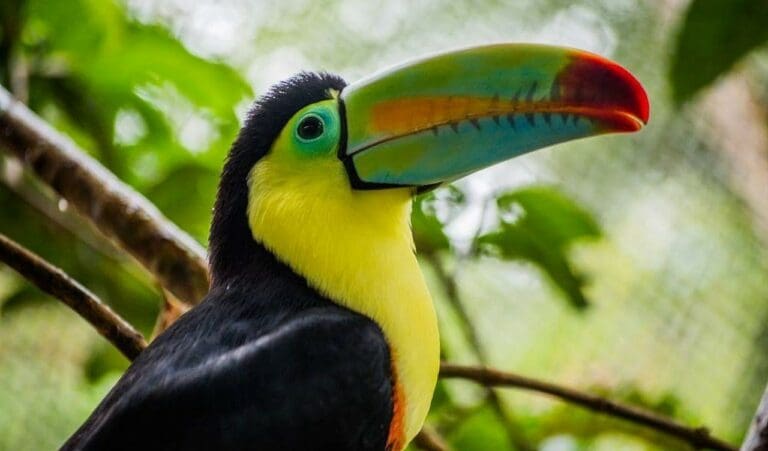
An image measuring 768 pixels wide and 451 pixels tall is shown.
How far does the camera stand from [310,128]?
1744 millimetres

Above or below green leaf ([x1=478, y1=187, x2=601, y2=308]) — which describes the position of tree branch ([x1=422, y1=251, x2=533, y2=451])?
below

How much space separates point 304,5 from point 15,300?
1.76m

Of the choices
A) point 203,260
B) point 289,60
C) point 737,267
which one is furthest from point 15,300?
point 737,267

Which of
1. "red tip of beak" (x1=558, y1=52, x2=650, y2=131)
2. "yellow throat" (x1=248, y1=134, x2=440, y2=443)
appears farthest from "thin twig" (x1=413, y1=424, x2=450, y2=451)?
"red tip of beak" (x1=558, y1=52, x2=650, y2=131)

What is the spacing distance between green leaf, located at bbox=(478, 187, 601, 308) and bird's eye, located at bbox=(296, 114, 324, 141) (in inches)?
22.3

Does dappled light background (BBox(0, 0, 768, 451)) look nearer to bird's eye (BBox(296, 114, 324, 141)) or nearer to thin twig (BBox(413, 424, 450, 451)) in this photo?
thin twig (BBox(413, 424, 450, 451))

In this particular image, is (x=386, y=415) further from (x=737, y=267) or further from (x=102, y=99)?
(x=737, y=267)

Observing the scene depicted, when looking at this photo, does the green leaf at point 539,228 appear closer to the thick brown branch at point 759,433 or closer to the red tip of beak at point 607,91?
the red tip of beak at point 607,91

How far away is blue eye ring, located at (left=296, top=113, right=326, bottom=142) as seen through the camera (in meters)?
1.74

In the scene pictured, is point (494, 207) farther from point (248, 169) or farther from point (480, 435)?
point (248, 169)

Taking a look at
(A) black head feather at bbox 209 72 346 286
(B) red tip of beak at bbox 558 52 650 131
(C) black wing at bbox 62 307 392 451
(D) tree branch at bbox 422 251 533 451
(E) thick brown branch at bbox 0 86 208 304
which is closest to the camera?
(C) black wing at bbox 62 307 392 451

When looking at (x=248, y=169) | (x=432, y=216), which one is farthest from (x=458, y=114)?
(x=432, y=216)

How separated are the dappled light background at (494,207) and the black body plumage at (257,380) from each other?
2.19ft

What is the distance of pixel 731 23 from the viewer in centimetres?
216
